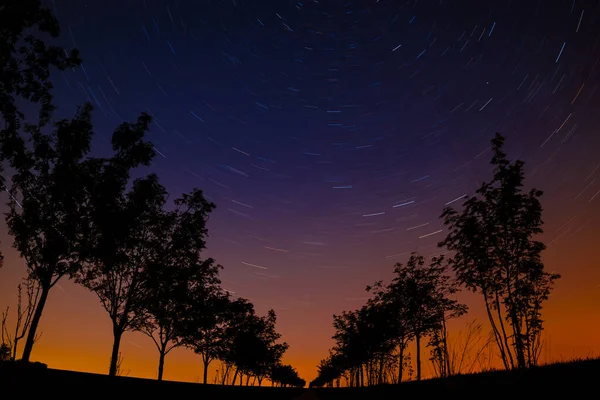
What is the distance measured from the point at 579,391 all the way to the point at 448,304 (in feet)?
90.4

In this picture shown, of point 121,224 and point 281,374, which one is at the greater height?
point 121,224

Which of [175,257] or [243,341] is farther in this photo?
[243,341]

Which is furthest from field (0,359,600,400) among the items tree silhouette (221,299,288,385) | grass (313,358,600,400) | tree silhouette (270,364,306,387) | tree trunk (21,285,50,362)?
tree silhouette (270,364,306,387)

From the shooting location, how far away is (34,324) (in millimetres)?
17688

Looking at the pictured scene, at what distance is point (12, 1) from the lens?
10625 mm

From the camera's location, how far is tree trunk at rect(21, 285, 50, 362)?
16.7 metres

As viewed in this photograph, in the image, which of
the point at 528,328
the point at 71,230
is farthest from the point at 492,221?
the point at 71,230

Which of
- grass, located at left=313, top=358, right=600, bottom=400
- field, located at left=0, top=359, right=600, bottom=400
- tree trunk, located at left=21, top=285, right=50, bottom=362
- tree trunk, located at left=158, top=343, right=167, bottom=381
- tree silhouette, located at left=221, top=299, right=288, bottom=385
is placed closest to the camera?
grass, located at left=313, top=358, right=600, bottom=400

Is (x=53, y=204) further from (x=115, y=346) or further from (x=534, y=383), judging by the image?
(x=534, y=383)

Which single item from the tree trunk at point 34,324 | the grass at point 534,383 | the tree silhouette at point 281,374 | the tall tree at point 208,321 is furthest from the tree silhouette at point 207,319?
the tree silhouette at point 281,374

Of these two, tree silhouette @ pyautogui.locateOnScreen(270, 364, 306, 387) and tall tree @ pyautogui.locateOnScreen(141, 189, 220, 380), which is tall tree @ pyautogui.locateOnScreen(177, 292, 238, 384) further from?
tree silhouette @ pyautogui.locateOnScreen(270, 364, 306, 387)

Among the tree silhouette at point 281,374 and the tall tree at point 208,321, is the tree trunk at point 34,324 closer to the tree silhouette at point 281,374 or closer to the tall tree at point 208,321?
the tall tree at point 208,321

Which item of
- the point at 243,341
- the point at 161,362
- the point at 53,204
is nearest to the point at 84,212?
the point at 53,204

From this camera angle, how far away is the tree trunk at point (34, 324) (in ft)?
54.7
